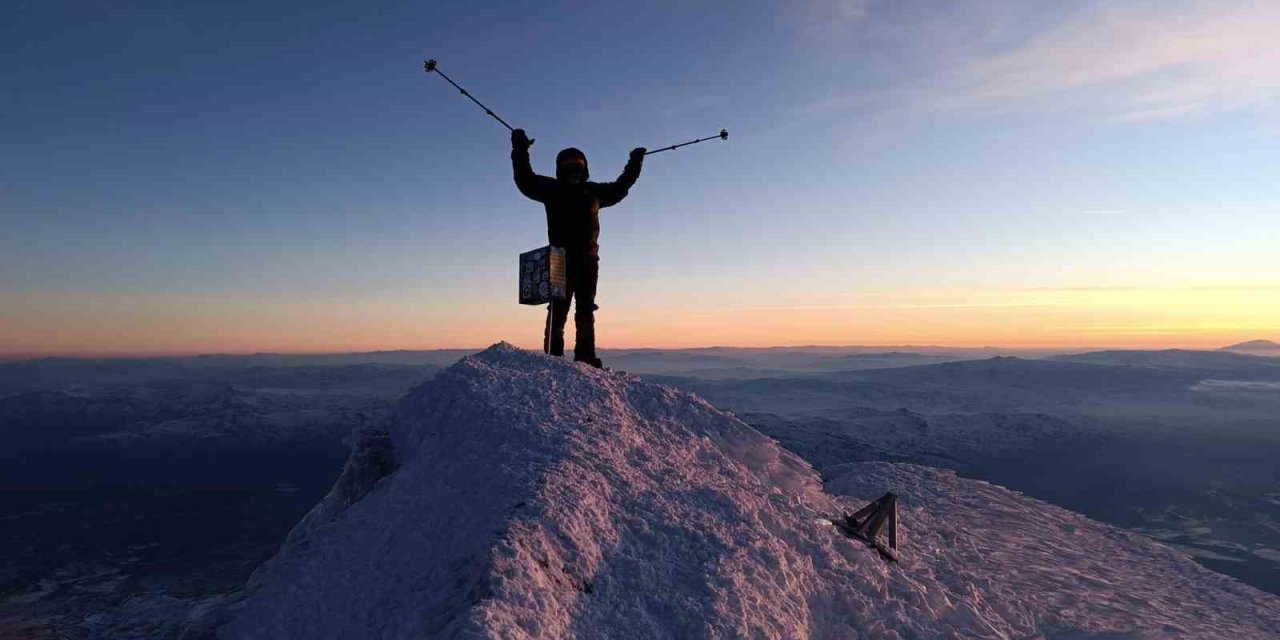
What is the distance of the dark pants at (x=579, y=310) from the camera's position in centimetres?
1105

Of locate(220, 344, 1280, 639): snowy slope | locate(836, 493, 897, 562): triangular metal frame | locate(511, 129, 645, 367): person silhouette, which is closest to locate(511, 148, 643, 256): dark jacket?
locate(511, 129, 645, 367): person silhouette

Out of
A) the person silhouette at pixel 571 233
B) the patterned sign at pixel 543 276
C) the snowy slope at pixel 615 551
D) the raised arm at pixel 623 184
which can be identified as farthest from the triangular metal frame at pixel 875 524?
the raised arm at pixel 623 184

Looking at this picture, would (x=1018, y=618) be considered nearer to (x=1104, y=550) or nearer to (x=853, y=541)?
(x=853, y=541)

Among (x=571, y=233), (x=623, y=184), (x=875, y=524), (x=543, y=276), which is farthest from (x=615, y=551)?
(x=623, y=184)

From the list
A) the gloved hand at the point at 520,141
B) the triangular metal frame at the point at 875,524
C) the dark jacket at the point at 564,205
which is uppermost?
the gloved hand at the point at 520,141

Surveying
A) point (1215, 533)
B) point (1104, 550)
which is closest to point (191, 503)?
point (1104, 550)

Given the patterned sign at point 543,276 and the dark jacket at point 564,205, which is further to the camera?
the dark jacket at point 564,205

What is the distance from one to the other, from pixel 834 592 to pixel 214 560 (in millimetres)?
63094

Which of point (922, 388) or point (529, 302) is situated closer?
point (529, 302)

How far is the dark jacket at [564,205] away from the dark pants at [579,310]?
8.7 inches

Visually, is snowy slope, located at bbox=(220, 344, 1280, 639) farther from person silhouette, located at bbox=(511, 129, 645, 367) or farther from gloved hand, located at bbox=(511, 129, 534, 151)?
gloved hand, located at bbox=(511, 129, 534, 151)

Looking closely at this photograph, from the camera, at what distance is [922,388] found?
139 metres

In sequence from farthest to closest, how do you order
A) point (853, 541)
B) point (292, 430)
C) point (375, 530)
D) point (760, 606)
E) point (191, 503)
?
point (292, 430) → point (191, 503) → point (853, 541) → point (375, 530) → point (760, 606)

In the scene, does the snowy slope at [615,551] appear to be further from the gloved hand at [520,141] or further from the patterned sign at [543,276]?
the gloved hand at [520,141]
